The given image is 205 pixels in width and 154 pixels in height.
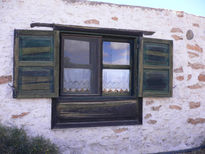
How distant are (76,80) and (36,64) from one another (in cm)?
75

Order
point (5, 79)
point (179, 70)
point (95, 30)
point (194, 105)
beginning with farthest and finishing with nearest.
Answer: point (194, 105) → point (179, 70) → point (95, 30) → point (5, 79)

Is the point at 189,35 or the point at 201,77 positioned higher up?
the point at 189,35

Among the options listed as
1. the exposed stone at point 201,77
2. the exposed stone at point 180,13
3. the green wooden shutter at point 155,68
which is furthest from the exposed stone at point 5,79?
the exposed stone at point 201,77

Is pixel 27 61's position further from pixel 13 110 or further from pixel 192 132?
pixel 192 132

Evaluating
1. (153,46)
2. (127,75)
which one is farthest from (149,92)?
(153,46)

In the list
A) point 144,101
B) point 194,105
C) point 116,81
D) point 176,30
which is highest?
point 176,30

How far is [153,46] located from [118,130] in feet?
5.67

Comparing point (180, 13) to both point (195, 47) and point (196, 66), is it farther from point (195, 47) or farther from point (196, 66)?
point (196, 66)

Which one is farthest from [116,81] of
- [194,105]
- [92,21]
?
[194,105]

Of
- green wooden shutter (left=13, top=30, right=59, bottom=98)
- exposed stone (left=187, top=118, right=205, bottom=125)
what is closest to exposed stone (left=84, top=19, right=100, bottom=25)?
green wooden shutter (left=13, top=30, right=59, bottom=98)

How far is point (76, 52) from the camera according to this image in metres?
3.54

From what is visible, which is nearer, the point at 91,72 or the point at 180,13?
the point at 91,72

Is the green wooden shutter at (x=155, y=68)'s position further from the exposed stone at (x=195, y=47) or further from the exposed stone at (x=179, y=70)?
the exposed stone at (x=195, y=47)

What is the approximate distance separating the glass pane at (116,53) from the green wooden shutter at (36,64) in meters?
0.96
